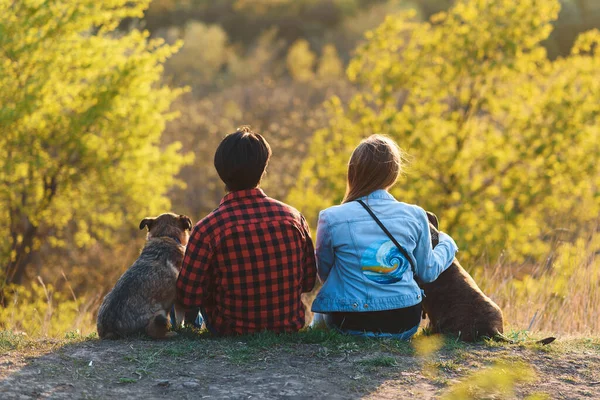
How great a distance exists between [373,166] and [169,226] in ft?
5.77

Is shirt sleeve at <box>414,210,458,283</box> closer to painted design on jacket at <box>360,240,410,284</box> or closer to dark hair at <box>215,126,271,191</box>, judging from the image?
painted design on jacket at <box>360,240,410,284</box>

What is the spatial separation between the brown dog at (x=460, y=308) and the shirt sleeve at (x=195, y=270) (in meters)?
1.72

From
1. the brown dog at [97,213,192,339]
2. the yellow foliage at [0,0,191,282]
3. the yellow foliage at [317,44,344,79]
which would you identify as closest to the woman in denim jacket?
the brown dog at [97,213,192,339]

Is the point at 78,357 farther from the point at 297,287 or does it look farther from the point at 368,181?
the point at 368,181

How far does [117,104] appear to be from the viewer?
1270 centimetres

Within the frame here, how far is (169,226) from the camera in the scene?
→ 5488 mm

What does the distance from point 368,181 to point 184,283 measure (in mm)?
1449

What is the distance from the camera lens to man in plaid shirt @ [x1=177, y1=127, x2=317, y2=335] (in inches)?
183

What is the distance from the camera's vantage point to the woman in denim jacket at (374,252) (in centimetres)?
474

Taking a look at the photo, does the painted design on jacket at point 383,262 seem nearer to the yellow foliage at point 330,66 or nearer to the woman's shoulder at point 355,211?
the woman's shoulder at point 355,211

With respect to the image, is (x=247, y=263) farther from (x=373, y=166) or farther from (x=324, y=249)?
(x=373, y=166)

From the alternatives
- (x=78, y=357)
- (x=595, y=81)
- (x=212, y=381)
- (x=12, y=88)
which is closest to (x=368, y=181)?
(x=212, y=381)

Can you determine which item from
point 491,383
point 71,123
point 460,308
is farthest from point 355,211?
point 71,123

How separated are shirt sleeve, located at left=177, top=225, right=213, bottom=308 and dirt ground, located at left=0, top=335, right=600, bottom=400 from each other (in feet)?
1.05
